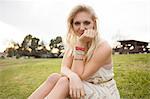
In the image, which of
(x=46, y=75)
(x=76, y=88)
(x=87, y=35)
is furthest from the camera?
(x=46, y=75)

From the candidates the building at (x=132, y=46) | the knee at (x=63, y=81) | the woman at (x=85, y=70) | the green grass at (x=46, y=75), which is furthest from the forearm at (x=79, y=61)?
the building at (x=132, y=46)

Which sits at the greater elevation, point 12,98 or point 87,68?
point 87,68

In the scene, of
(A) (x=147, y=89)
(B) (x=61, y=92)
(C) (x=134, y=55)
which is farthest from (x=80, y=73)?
(C) (x=134, y=55)

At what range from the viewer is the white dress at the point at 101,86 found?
69.9 inches

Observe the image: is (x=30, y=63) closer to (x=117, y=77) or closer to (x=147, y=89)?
(x=117, y=77)

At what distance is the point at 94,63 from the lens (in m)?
1.82

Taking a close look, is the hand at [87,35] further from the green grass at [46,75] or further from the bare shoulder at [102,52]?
the green grass at [46,75]

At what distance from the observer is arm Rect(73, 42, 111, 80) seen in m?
1.82

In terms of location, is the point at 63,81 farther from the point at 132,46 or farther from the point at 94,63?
the point at 132,46

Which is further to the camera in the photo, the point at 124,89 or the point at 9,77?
the point at 9,77

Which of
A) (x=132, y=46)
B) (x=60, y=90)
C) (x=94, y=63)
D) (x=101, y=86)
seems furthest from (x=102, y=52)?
(x=132, y=46)

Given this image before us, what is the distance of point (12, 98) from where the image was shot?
4.39 metres

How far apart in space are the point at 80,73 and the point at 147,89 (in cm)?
253

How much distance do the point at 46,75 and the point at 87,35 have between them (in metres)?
3.50
